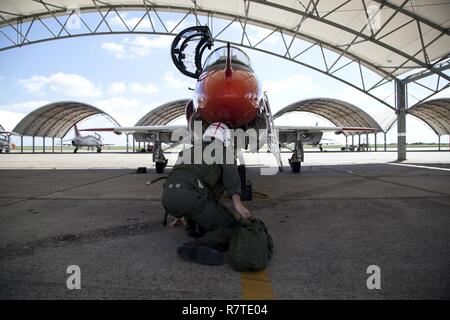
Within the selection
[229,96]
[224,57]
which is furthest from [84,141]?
[229,96]

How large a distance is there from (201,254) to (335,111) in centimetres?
4848

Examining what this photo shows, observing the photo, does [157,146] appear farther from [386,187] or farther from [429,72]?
[429,72]

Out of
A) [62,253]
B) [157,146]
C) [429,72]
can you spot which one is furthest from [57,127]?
[62,253]

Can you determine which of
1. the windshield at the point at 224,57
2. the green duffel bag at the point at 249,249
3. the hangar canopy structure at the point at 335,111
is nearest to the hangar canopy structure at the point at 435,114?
the hangar canopy structure at the point at 335,111

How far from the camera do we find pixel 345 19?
49.4 feet

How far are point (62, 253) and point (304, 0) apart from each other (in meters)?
15.1

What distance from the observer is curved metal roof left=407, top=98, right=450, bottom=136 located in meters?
39.2

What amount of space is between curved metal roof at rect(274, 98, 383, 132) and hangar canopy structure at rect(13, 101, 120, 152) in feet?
90.5

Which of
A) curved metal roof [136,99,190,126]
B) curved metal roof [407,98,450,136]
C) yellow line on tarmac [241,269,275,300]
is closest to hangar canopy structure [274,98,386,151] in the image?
curved metal roof [407,98,450,136]

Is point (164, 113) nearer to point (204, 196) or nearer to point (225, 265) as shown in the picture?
point (204, 196)

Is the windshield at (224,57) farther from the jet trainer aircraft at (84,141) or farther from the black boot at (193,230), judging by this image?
the jet trainer aircraft at (84,141)

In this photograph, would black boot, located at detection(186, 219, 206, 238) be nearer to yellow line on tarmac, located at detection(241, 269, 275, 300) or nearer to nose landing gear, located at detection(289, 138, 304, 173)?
yellow line on tarmac, located at detection(241, 269, 275, 300)

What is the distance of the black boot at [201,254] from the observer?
2.94 m

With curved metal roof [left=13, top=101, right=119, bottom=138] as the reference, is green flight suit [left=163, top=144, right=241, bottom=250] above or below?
below
